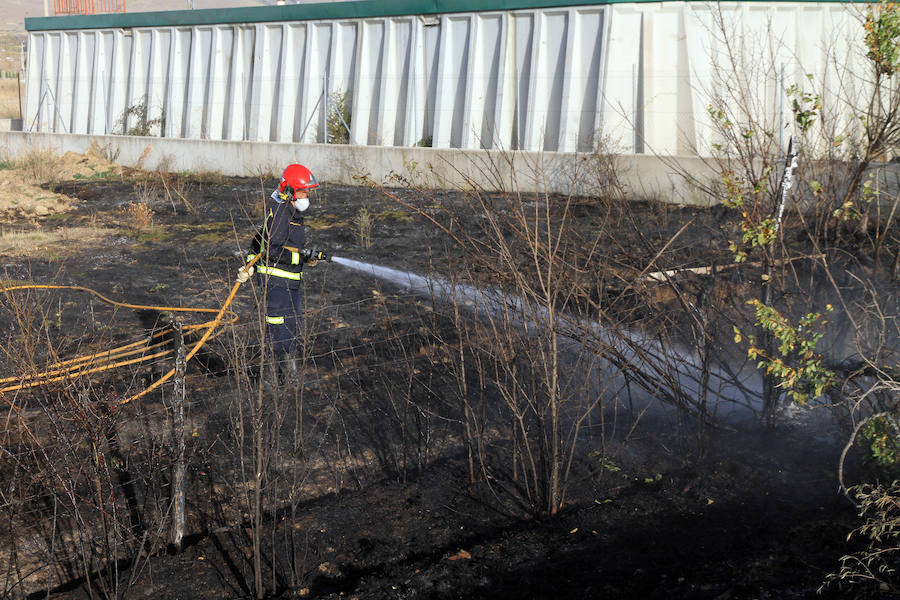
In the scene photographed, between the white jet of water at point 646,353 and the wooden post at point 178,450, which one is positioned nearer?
the wooden post at point 178,450

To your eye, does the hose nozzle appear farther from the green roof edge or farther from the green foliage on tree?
the green roof edge

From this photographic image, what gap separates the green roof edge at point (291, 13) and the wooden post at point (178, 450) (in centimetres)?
1145

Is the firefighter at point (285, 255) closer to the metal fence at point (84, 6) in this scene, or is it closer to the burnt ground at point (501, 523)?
the burnt ground at point (501, 523)

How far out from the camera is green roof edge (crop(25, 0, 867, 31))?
48.5 feet

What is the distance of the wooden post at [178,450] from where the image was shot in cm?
391

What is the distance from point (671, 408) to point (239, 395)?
3333 millimetres

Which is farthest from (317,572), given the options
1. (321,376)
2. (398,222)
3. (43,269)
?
(398,222)

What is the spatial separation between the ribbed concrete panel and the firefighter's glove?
403cm

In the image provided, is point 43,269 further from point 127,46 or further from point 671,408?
point 127,46

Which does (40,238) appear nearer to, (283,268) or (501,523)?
(283,268)

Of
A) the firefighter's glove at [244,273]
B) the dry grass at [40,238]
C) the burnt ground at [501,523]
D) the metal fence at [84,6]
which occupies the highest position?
the metal fence at [84,6]

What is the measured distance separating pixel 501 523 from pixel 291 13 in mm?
15511

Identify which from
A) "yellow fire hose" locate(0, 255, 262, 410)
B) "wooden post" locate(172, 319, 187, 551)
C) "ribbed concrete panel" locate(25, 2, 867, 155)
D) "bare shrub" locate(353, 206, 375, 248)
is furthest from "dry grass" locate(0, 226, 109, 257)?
"wooden post" locate(172, 319, 187, 551)

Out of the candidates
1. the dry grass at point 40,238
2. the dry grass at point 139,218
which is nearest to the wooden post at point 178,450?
the dry grass at point 40,238
